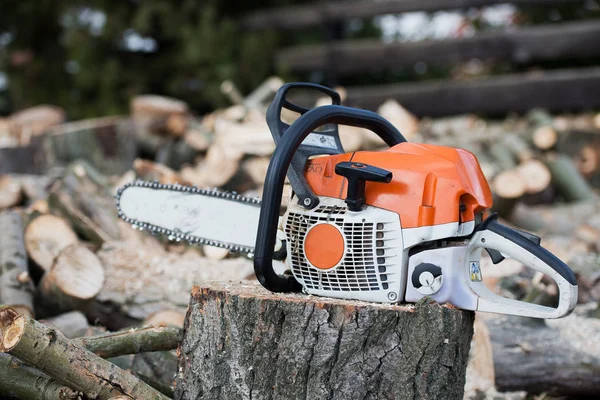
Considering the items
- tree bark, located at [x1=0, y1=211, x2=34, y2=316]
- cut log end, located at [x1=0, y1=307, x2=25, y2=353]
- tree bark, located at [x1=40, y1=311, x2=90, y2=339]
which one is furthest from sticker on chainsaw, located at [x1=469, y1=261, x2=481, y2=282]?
tree bark, located at [x1=0, y1=211, x2=34, y2=316]

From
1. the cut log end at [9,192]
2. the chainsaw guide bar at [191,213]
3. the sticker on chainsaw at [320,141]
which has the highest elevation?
the cut log end at [9,192]

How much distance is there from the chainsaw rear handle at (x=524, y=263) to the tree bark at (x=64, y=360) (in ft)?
3.01

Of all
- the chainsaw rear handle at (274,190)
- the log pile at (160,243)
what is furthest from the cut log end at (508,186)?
the chainsaw rear handle at (274,190)

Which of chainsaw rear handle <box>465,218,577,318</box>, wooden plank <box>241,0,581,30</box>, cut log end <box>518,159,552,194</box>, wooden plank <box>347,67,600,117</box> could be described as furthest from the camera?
wooden plank <box>241,0,581,30</box>

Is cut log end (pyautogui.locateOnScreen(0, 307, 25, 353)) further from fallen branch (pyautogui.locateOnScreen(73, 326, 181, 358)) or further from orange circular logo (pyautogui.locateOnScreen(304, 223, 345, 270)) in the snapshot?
orange circular logo (pyautogui.locateOnScreen(304, 223, 345, 270))

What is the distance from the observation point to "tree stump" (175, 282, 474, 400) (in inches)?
68.9

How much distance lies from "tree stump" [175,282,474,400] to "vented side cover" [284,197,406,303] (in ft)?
0.18

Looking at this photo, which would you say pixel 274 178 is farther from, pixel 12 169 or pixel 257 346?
pixel 12 169

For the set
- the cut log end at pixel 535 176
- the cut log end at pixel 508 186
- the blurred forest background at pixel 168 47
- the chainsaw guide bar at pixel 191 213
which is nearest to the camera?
the chainsaw guide bar at pixel 191 213

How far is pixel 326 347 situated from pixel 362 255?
25 cm

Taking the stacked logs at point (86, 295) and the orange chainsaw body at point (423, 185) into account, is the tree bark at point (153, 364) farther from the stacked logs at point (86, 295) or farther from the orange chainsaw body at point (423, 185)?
the orange chainsaw body at point (423, 185)

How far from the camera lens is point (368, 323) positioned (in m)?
1.75

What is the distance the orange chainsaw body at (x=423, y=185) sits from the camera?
1793 mm

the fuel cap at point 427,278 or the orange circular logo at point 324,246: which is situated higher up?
the orange circular logo at point 324,246
